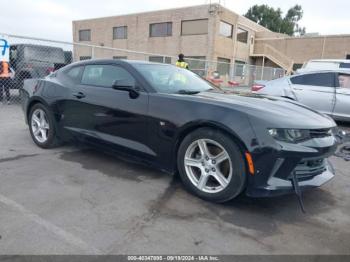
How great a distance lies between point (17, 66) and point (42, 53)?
1.01 metres

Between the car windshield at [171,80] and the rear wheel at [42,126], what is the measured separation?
178 cm

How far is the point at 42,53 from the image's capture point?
9.79 m

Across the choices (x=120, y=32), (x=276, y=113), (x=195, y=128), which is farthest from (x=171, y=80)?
(x=120, y=32)

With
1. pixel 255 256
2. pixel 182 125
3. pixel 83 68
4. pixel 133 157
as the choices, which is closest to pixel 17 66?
pixel 83 68

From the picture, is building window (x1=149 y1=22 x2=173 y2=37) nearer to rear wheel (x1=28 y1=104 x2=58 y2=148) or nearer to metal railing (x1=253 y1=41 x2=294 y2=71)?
metal railing (x1=253 y1=41 x2=294 y2=71)

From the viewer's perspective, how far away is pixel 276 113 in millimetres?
2945

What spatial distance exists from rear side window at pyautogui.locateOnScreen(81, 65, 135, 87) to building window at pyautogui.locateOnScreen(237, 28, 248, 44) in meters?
Answer: 25.1

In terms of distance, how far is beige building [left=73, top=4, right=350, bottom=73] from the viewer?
78.5ft

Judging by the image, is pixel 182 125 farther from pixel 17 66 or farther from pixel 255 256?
pixel 17 66

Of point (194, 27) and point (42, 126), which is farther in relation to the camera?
point (194, 27)

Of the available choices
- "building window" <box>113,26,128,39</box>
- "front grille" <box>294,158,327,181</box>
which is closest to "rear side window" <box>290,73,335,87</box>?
"front grille" <box>294,158,327,181</box>

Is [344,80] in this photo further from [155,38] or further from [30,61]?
[155,38]

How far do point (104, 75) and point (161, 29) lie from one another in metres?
23.9

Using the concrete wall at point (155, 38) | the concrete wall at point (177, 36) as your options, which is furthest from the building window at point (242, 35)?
the concrete wall at point (155, 38)
